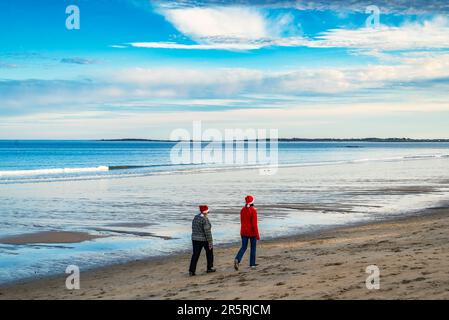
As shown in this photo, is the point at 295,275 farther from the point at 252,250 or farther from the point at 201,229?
the point at 201,229

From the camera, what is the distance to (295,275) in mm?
13031

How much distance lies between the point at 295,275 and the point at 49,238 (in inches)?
438

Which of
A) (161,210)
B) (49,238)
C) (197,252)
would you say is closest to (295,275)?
(197,252)

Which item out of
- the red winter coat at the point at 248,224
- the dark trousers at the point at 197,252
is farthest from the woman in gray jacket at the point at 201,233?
the red winter coat at the point at 248,224

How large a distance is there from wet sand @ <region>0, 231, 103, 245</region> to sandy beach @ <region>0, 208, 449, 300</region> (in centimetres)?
504

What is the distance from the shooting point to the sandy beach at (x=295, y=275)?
11.2m

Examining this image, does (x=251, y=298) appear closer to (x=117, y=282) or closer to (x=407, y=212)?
(x=117, y=282)

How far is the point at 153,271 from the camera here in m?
15.1

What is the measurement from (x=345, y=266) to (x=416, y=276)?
2.19 meters

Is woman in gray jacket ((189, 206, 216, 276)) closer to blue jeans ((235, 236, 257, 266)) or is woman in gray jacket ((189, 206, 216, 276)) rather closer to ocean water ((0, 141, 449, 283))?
blue jeans ((235, 236, 257, 266))

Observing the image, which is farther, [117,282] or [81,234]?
[81,234]
